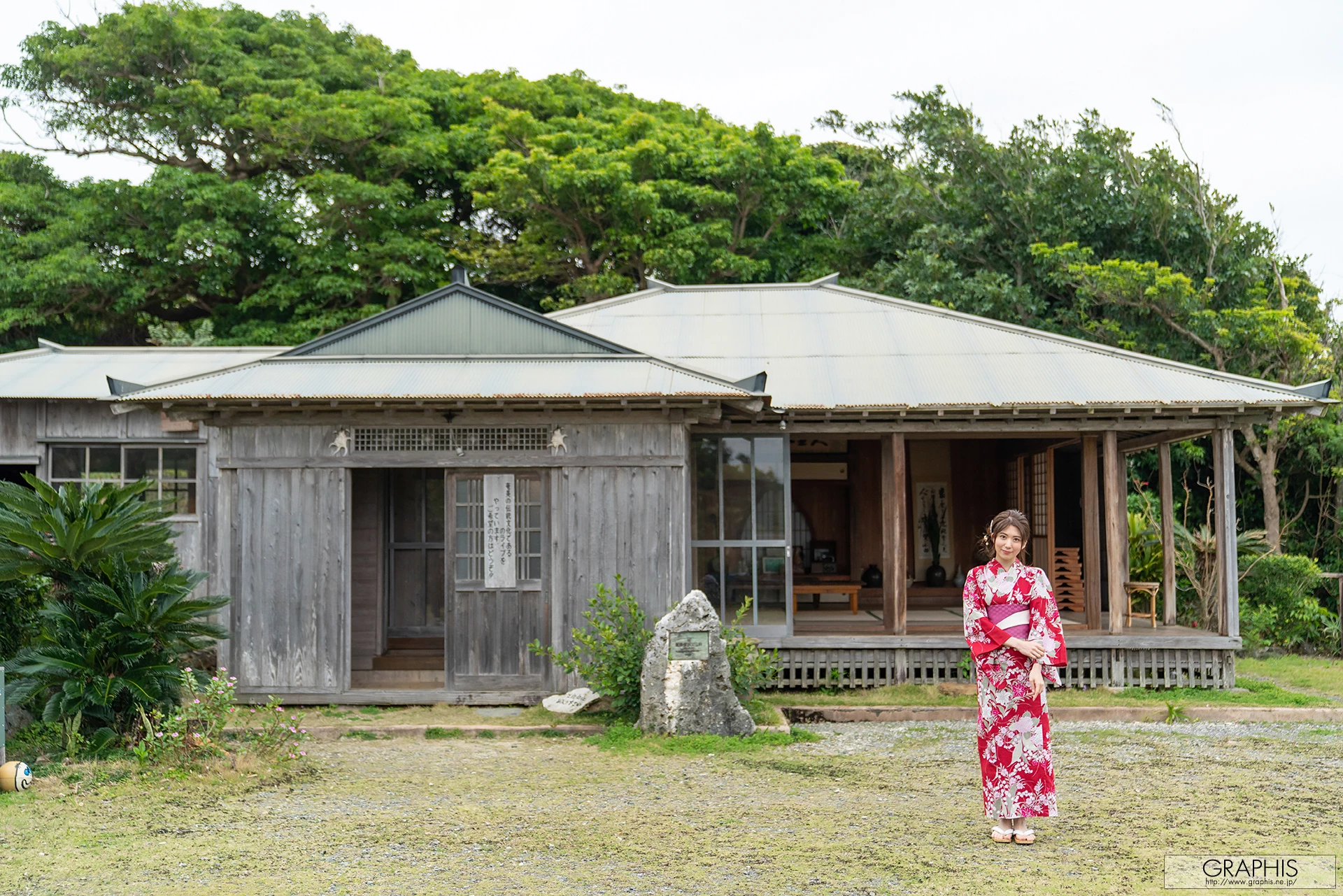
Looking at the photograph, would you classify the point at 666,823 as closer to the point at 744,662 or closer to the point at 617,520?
the point at 744,662

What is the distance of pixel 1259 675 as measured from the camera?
39.6 feet

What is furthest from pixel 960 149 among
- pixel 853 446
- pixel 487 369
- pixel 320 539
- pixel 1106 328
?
pixel 320 539

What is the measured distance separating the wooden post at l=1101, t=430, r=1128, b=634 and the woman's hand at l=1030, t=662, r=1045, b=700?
586cm

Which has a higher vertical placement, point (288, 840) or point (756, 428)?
point (756, 428)

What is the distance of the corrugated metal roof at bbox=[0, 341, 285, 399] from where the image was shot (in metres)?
11.8

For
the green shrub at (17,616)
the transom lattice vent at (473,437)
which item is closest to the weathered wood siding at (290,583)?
the transom lattice vent at (473,437)

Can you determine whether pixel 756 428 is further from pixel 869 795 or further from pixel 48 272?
pixel 48 272

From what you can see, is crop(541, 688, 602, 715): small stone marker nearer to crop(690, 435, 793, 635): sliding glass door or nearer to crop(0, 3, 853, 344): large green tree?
crop(690, 435, 793, 635): sliding glass door

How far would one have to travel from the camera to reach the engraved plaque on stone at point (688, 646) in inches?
329

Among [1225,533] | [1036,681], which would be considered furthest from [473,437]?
[1225,533]

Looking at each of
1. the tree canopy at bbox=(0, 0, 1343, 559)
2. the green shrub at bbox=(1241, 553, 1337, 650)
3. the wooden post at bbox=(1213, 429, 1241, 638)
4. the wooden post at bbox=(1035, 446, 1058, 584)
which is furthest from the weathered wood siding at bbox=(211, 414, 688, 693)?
the tree canopy at bbox=(0, 0, 1343, 559)

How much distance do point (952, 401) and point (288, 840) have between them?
22.7ft

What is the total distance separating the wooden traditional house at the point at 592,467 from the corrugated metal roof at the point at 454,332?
21 mm

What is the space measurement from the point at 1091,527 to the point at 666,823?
7.04 m
